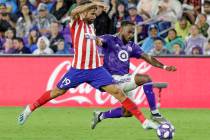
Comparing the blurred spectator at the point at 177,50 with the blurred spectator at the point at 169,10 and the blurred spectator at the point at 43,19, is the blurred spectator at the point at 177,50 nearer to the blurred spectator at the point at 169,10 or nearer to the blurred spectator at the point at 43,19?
the blurred spectator at the point at 169,10

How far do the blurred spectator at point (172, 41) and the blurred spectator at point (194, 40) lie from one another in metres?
0.14

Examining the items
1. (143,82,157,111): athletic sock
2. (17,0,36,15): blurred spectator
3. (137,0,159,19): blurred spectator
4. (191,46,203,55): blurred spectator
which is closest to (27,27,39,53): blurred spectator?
(17,0,36,15): blurred spectator

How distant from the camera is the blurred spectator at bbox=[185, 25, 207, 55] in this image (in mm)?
17672

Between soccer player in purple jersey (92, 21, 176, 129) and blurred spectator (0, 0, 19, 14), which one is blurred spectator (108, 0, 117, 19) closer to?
blurred spectator (0, 0, 19, 14)

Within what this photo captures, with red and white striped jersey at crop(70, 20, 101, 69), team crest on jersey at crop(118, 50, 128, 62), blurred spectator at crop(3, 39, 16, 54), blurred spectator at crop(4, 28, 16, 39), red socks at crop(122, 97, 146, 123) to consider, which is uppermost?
red and white striped jersey at crop(70, 20, 101, 69)

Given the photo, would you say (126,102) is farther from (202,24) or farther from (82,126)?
(202,24)

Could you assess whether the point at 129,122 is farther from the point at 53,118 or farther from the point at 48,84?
the point at 48,84

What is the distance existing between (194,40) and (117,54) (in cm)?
557

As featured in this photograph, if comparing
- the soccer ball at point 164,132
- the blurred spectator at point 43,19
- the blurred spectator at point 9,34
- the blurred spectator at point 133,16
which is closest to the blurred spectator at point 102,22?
the blurred spectator at point 133,16

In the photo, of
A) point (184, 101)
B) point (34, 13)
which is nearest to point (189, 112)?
point (184, 101)

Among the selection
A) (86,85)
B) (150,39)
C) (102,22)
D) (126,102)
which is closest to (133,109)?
(126,102)

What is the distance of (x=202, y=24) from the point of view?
18359 mm

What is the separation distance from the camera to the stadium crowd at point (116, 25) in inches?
704

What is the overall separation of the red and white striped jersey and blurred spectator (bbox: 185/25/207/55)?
247 inches
